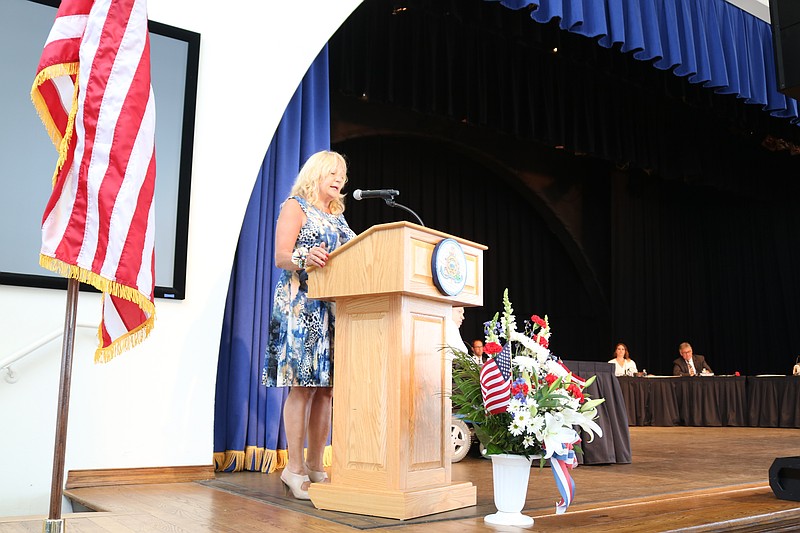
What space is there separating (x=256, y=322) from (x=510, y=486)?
2301mm

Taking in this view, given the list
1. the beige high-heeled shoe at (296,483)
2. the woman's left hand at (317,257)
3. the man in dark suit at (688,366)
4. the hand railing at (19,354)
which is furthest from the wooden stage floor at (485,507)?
the man in dark suit at (688,366)

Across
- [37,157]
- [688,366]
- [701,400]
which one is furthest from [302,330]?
[688,366]

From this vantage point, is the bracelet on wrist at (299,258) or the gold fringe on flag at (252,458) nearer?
the bracelet on wrist at (299,258)

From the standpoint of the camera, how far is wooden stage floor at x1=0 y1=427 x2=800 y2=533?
244 centimetres

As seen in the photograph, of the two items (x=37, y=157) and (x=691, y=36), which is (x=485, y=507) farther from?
(x=691, y=36)

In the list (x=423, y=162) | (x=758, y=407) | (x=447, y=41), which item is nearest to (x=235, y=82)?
(x=447, y=41)

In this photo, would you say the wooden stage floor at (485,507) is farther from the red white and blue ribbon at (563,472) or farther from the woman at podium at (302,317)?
the woman at podium at (302,317)

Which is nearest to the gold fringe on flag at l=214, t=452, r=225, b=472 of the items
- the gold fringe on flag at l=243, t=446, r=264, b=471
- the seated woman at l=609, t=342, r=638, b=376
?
the gold fringe on flag at l=243, t=446, r=264, b=471

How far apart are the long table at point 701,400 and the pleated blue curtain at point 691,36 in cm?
402

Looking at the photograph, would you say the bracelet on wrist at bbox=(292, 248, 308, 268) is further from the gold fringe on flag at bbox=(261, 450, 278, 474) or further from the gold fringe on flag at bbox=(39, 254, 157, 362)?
the gold fringe on flag at bbox=(261, 450, 278, 474)

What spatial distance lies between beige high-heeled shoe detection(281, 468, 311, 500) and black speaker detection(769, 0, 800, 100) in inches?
105

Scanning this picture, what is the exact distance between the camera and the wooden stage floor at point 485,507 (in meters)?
2.44

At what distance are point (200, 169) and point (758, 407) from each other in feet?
27.6

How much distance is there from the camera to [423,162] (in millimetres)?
10844
